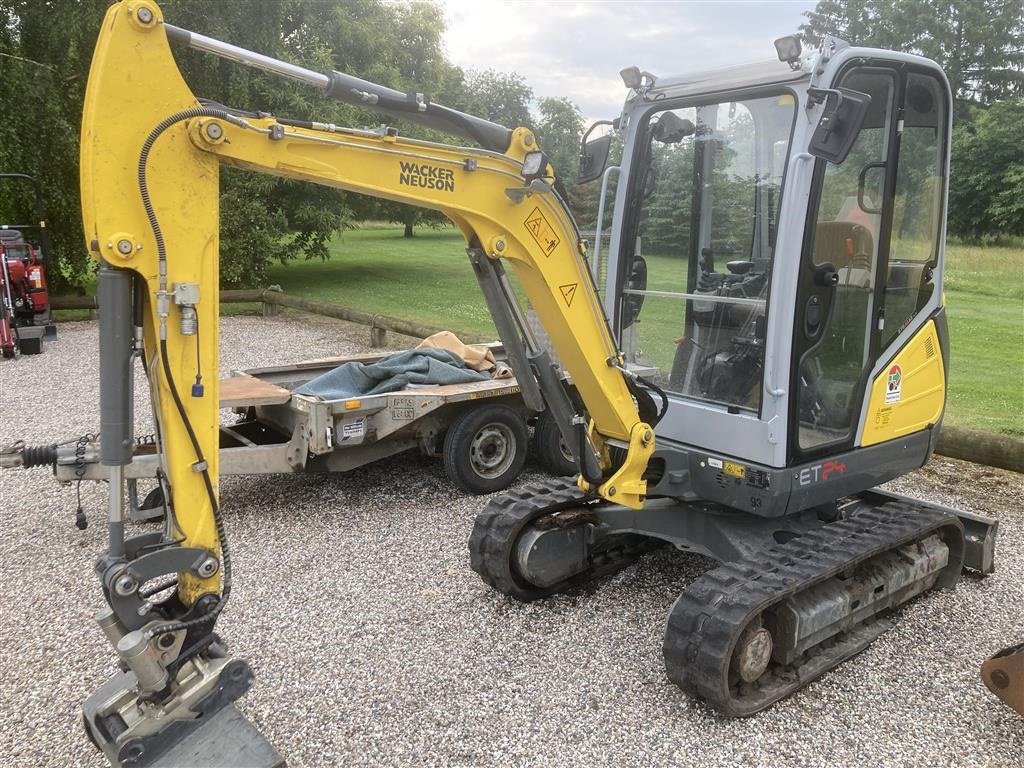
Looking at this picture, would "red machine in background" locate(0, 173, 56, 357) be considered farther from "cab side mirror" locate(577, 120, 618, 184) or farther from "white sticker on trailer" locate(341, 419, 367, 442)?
"cab side mirror" locate(577, 120, 618, 184)

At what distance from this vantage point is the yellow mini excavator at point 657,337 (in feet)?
8.67

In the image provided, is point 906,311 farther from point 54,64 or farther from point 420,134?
point 420,134

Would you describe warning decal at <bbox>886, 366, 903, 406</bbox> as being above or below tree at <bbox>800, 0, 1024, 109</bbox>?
below

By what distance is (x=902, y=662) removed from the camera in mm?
3846

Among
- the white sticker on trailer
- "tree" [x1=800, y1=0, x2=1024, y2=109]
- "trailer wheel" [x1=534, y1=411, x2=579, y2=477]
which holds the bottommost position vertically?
"trailer wheel" [x1=534, y1=411, x2=579, y2=477]

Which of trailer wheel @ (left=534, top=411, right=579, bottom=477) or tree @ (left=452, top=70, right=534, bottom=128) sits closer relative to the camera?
trailer wheel @ (left=534, top=411, right=579, bottom=477)

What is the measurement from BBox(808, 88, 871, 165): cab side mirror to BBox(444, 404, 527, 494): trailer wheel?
330 centimetres

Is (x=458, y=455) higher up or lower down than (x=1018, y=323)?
lower down

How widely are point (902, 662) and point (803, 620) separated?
72 cm

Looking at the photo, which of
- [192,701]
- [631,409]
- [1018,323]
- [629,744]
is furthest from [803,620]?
[1018,323]

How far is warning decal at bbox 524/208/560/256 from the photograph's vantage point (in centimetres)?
343

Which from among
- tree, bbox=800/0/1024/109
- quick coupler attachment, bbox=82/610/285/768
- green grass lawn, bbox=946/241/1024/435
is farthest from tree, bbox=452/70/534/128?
quick coupler attachment, bbox=82/610/285/768

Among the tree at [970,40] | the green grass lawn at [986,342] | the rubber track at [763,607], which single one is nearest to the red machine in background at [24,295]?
the rubber track at [763,607]

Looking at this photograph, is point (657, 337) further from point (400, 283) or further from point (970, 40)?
point (970, 40)
